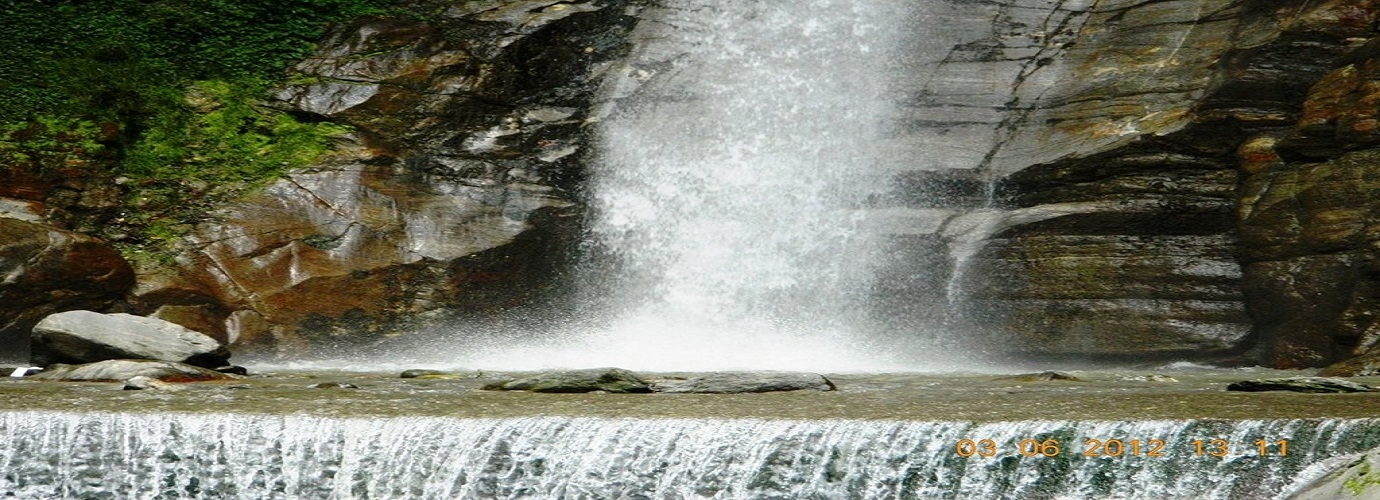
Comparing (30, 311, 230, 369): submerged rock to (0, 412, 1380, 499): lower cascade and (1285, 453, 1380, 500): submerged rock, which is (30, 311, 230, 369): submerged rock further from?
(1285, 453, 1380, 500): submerged rock

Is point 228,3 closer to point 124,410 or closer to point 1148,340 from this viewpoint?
point 124,410

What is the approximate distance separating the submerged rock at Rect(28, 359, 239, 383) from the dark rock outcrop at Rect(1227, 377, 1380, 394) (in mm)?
7490

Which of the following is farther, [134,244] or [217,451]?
[134,244]

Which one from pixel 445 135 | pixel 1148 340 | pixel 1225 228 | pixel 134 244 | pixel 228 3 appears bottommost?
pixel 1148 340

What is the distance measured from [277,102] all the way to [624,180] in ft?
14.1

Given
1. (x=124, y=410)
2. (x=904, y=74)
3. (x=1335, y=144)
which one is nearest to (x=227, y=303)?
(x=124, y=410)

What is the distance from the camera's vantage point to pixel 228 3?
14922 mm

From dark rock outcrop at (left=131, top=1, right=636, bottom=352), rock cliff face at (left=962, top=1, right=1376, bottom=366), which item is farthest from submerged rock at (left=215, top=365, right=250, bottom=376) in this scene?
rock cliff face at (left=962, top=1, right=1376, bottom=366)

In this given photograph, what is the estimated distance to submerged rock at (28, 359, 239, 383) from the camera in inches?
347

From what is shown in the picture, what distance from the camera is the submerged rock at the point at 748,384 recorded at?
7.92 metres

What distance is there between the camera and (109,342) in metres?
10.3

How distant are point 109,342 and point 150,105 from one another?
4.71 metres
